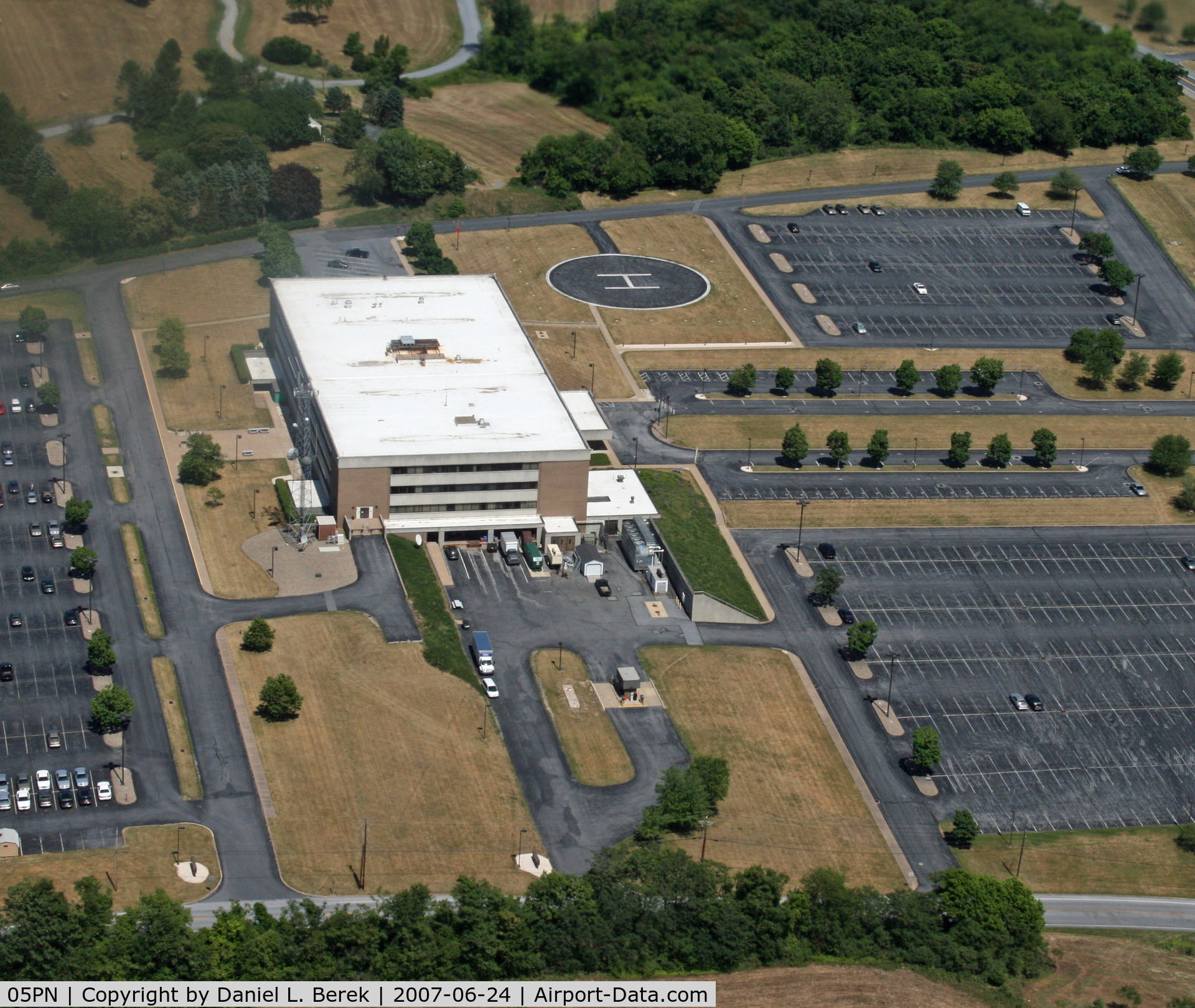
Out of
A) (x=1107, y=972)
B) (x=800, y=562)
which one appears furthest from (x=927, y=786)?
(x=800, y=562)

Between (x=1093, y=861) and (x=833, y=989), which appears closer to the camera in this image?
(x=833, y=989)

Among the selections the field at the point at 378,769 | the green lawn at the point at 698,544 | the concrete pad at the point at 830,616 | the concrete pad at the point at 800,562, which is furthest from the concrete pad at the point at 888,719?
the field at the point at 378,769

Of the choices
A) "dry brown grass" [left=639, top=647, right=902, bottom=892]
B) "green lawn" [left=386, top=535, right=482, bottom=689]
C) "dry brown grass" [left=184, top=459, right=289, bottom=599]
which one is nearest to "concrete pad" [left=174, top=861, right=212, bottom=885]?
"green lawn" [left=386, top=535, right=482, bottom=689]

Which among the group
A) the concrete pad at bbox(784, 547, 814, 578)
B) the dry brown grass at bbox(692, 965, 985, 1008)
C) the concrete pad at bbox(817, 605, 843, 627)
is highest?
the dry brown grass at bbox(692, 965, 985, 1008)

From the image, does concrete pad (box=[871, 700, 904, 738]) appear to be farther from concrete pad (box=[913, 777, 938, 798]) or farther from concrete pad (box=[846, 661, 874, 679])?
concrete pad (box=[913, 777, 938, 798])

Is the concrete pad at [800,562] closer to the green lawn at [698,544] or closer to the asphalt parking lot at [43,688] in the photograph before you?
the green lawn at [698,544]

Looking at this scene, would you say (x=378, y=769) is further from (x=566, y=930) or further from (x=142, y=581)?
(x=142, y=581)
